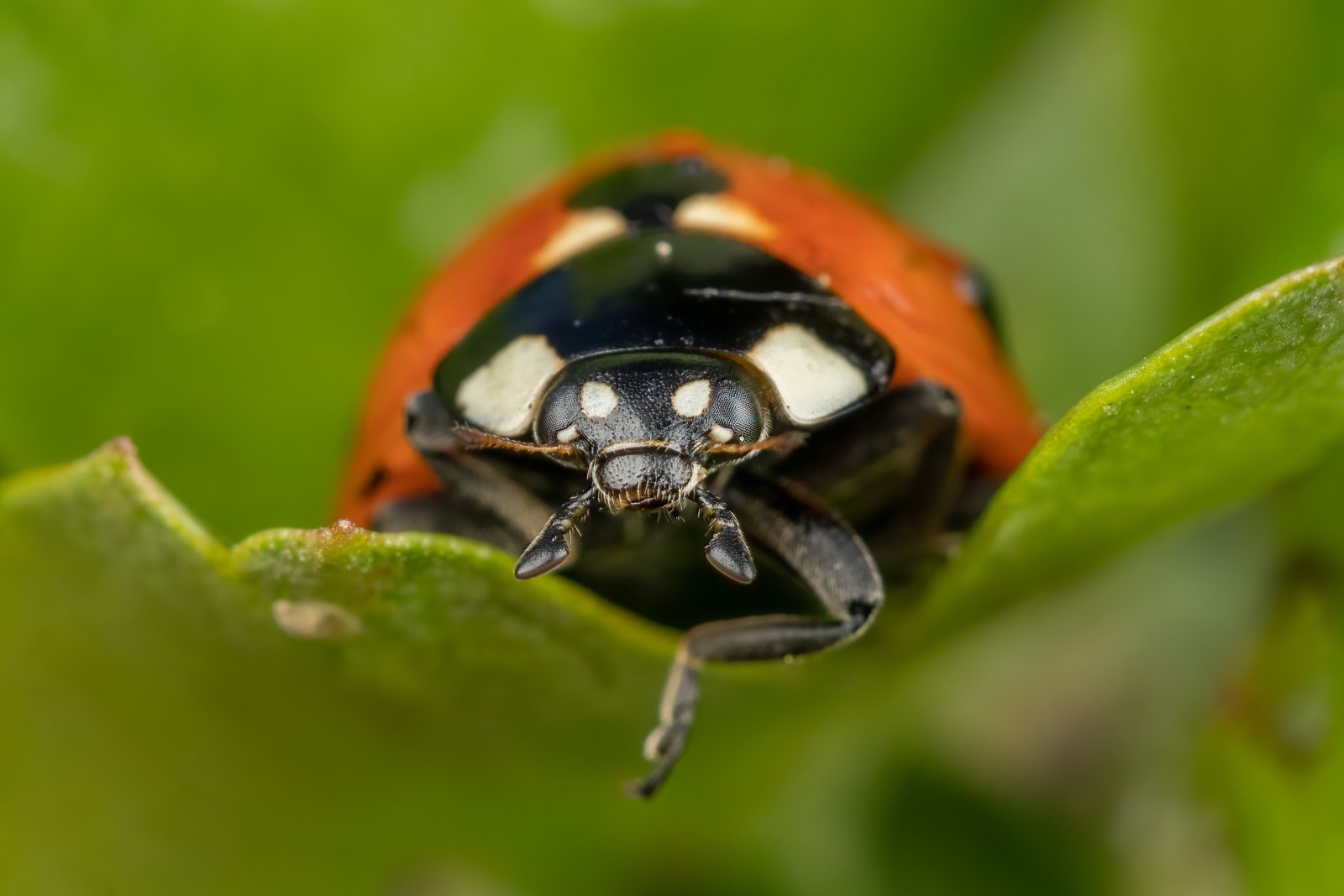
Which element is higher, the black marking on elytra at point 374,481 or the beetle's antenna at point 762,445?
the black marking on elytra at point 374,481

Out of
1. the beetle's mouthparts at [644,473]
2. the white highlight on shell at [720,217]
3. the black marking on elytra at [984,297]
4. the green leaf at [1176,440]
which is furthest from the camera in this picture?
the black marking on elytra at [984,297]

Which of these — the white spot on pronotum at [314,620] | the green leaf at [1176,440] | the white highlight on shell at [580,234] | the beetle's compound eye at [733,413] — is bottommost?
the green leaf at [1176,440]

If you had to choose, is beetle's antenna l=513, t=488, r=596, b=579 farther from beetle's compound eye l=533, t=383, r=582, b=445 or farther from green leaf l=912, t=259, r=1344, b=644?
green leaf l=912, t=259, r=1344, b=644

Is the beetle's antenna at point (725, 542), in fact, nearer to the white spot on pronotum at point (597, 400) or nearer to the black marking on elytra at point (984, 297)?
the white spot on pronotum at point (597, 400)

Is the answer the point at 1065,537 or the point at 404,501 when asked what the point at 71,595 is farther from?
the point at 1065,537

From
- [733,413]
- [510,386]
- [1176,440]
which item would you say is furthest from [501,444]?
[1176,440]

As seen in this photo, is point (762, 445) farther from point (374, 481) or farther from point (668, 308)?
point (374, 481)

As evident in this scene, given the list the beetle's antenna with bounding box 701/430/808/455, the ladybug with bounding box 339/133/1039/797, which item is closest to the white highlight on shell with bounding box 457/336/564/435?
the ladybug with bounding box 339/133/1039/797

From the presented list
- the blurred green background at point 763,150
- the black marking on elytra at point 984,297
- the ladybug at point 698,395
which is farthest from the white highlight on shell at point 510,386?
the black marking on elytra at point 984,297
